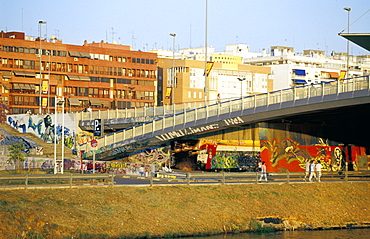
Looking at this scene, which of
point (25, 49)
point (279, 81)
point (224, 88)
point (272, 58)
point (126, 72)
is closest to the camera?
point (25, 49)

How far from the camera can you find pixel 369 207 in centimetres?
4256

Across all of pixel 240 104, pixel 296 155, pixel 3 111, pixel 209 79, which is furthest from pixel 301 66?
Result: pixel 240 104

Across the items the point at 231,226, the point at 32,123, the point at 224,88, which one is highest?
the point at 224,88

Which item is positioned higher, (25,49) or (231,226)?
(25,49)

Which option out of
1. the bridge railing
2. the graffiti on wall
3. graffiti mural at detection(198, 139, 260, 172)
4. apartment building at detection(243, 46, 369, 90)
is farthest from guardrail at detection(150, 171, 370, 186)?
apartment building at detection(243, 46, 369, 90)

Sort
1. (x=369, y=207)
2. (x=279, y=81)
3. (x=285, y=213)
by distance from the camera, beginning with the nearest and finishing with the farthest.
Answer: (x=285, y=213), (x=369, y=207), (x=279, y=81)

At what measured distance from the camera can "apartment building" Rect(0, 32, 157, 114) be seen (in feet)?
349

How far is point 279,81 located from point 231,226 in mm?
107176

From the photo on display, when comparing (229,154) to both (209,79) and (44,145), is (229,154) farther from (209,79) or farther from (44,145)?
(209,79)

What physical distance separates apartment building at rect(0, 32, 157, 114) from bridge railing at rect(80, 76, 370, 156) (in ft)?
137

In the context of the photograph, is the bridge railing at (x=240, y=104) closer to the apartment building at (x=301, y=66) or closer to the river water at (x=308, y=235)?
the river water at (x=308, y=235)

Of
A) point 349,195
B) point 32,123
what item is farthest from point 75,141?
point 349,195

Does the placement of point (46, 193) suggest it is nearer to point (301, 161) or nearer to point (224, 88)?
point (301, 161)

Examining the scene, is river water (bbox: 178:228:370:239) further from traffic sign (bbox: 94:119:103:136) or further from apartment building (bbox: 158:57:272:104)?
apartment building (bbox: 158:57:272:104)
